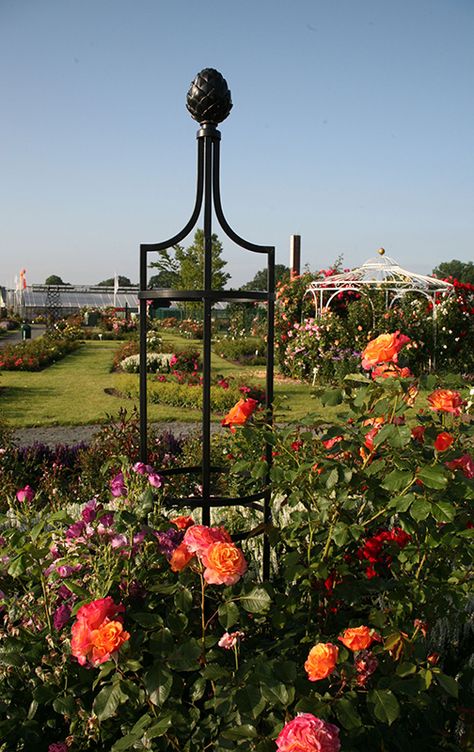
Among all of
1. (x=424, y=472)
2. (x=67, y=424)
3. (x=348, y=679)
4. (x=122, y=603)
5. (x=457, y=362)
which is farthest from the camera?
(x=457, y=362)

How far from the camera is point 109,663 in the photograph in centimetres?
155

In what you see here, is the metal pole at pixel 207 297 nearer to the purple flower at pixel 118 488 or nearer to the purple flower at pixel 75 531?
the purple flower at pixel 118 488

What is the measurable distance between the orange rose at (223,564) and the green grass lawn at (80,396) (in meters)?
4.19

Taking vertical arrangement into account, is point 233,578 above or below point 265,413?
below

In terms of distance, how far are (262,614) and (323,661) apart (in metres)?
0.40

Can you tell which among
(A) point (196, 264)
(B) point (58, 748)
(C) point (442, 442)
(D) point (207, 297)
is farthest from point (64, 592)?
(A) point (196, 264)

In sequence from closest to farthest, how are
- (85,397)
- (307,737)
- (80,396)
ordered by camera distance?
1. (307,737)
2. (85,397)
3. (80,396)

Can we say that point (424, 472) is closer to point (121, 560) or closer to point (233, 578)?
point (233, 578)

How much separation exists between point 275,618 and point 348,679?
12.0 inches

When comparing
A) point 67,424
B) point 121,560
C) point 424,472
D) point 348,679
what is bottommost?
point 67,424

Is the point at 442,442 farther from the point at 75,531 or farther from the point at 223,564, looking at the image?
the point at 75,531

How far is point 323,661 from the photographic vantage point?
144 cm

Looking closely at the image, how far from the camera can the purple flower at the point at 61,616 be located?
5.80 feet

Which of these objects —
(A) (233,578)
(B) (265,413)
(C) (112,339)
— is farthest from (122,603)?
(C) (112,339)
